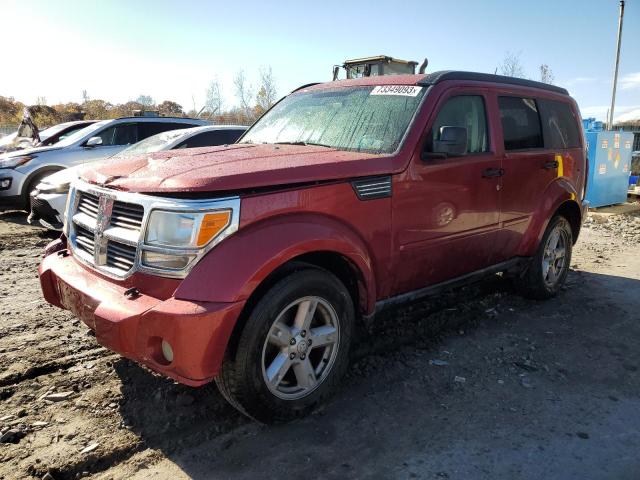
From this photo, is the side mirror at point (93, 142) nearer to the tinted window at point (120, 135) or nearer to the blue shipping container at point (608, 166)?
the tinted window at point (120, 135)

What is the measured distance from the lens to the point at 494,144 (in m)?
4.07

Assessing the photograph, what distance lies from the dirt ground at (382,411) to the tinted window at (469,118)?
60.8 inches

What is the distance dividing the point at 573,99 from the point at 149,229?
184 inches

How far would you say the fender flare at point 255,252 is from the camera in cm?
243

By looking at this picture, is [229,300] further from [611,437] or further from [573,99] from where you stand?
[573,99]

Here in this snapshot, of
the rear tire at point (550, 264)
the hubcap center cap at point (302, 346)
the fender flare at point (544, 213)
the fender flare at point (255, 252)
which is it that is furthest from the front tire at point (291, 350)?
the rear tire at point (550, 264)

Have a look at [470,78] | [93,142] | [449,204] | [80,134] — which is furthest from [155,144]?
[449,204]

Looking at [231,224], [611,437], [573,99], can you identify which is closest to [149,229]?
[231,224]

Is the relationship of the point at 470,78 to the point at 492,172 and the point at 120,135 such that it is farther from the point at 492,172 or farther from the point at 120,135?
the point at 120,135

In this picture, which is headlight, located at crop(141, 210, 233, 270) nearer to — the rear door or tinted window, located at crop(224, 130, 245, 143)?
the rear door

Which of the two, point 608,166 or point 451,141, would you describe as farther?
point 608,166

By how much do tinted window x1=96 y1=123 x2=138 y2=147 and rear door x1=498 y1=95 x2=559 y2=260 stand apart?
7.63m

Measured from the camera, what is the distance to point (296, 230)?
8.87 feet

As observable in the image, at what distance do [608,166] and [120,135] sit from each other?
10339mm
